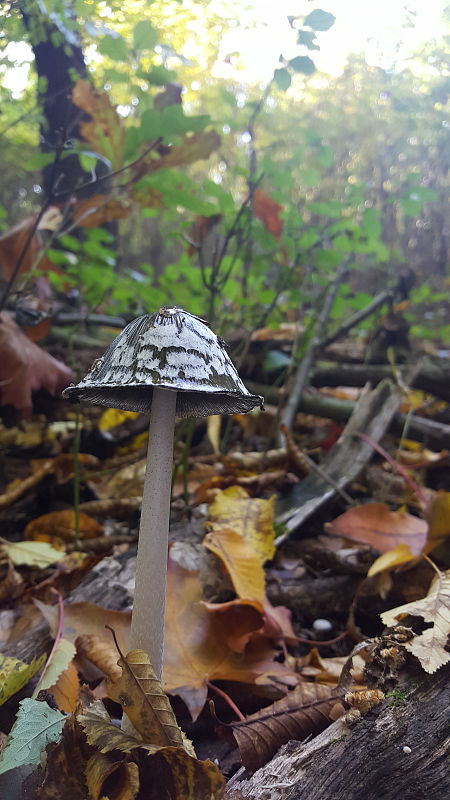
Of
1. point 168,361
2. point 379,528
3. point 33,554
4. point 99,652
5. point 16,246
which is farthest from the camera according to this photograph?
point 16,246

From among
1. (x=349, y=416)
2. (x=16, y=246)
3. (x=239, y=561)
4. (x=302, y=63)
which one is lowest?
(x=239, y=561)

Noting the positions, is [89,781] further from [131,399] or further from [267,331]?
[267,331]

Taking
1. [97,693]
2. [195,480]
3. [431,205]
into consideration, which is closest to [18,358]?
[195,480]

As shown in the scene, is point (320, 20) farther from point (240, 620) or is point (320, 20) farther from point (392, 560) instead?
point (240, 620)

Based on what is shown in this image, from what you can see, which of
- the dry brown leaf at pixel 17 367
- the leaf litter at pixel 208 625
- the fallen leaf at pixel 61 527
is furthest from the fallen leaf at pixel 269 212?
the fallen leaf at pixel 61 527

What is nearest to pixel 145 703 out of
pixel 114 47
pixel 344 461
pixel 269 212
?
pixel 344 461
